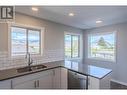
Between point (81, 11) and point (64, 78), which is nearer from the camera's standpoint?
point (81, 11)

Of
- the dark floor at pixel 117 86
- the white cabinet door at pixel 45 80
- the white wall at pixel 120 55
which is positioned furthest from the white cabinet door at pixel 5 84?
the white wall at pixel 120 55

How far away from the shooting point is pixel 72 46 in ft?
15.8

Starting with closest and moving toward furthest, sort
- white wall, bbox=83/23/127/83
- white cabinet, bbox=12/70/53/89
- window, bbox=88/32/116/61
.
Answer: white cabinet, bbox=12/70/53/89 < white wall, bbox=83/23/127/83 < window, bbox=88/32/116/61

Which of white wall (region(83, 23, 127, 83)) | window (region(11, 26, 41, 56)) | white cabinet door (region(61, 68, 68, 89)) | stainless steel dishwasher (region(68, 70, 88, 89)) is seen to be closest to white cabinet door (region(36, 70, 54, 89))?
white cabinet door (region(61, 68, 68, 89))

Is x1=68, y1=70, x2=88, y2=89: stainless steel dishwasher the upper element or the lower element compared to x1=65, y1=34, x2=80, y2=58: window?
lower

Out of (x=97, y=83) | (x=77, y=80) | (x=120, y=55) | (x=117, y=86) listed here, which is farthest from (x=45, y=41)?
(x=117, y=86)

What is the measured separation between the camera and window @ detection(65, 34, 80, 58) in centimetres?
452

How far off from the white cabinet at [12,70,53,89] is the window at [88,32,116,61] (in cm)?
259

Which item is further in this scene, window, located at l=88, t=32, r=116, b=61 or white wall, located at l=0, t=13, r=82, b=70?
window, located at l=88, t=32, r=116, b=61

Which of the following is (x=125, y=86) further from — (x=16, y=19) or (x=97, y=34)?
(x=16, y=19)

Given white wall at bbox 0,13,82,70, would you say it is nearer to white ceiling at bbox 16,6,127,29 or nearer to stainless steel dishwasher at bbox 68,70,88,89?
white ceiling at bbox 16,6,127,29

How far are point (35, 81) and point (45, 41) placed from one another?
140 centimetres

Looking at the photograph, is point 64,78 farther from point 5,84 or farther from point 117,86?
point 117,86
